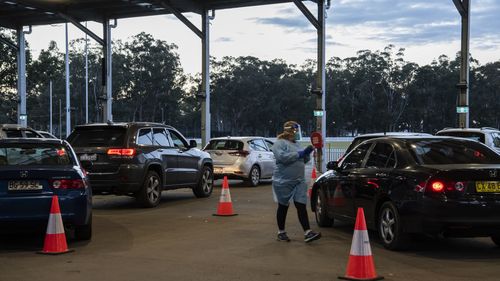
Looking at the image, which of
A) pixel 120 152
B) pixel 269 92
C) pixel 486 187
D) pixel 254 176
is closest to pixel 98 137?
pixel 120 152

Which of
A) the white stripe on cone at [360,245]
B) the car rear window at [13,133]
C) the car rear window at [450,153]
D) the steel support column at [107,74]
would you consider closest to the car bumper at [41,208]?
the white stripe on cone at [360,245]

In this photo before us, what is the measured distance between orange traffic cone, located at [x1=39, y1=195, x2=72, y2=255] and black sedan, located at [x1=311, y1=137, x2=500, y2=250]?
411 cm

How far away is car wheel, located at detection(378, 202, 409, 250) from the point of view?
25.3 ft

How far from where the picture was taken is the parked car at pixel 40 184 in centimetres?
785

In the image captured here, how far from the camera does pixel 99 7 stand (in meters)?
27.6

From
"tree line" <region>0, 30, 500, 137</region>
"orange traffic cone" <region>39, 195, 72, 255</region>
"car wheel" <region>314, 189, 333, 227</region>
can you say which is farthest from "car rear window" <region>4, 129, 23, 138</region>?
"tree line" <region>0, 30, 500, 137</region>

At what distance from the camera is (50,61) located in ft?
147

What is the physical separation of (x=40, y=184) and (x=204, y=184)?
7486 mm

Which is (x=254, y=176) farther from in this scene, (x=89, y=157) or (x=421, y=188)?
(x=421, y=188)

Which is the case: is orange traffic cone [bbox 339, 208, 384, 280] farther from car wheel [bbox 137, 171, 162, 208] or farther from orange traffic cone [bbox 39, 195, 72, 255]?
car wheel [bbox 137, 171, 162, 208]

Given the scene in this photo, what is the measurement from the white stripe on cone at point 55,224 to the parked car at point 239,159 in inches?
419

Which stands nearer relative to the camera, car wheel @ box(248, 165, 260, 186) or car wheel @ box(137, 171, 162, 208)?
car wheel @ box(137, 171, 162, 208)

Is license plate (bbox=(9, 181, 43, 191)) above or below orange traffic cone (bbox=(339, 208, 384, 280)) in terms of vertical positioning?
above

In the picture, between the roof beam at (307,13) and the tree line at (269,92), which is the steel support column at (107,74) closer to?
the roof beam at (307,13)
